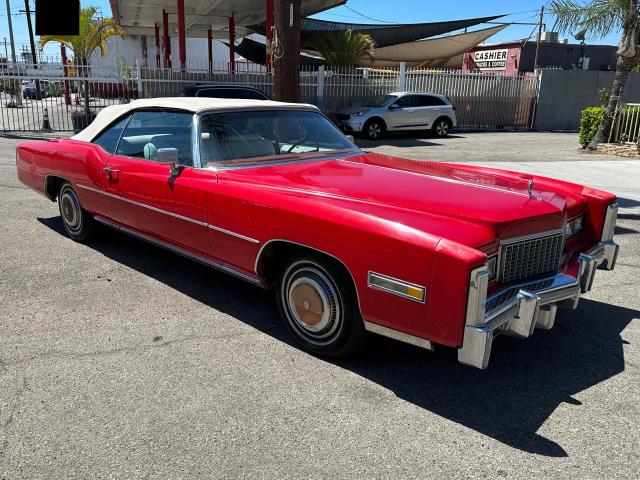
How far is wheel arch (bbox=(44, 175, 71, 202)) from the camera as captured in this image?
5.79 metres

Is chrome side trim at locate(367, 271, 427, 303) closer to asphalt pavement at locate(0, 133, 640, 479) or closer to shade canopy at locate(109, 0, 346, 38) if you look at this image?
asphalt pavement at locate(0, 133, 640, 479)

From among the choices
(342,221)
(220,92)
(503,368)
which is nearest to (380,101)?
(220,92)

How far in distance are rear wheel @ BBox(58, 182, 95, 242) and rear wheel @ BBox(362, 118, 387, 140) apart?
42.4 feet

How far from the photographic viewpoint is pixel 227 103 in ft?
14.8

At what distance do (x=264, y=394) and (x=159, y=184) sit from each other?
6.39ft

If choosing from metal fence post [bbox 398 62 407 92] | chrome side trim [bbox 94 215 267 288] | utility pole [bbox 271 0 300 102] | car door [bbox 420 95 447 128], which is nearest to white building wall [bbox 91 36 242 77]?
metal fence post [bbox 398 62 407 92]

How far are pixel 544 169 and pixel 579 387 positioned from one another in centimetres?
878

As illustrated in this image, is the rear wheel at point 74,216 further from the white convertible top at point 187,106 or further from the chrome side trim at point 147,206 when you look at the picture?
the white convertible top at point 187,106

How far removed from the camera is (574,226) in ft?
12.6

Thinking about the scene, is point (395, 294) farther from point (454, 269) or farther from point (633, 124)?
point (633, 124)

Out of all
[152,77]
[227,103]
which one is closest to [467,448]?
[227,103]

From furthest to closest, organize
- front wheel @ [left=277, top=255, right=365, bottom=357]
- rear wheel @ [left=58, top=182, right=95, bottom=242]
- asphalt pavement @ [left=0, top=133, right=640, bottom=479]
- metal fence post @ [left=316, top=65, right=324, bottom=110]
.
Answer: metal fence post @ [left=316, top=65, right=324, bottom=110]
rear wheel @ [left=58, top=182, right=95, bottom=242]
front wheel @ [left=277, top=255, right=365, bottom=357]
asphalt pavement @ [left=0, top=133, right=640, bottom=479]

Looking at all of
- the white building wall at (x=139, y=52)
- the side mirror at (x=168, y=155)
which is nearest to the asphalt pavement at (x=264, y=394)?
the side mirror at (x=168, y=155)

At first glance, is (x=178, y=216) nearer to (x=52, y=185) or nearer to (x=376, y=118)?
(x=52, y=185)
